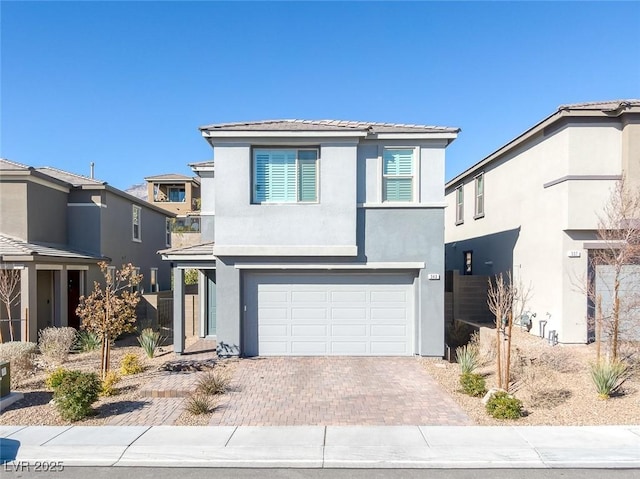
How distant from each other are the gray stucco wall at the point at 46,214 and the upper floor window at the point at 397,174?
12.8 meters

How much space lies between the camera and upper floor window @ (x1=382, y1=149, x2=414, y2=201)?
11508 mm

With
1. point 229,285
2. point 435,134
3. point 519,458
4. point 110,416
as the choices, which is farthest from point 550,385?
point 110,416

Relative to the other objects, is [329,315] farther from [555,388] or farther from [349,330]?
[555,388]

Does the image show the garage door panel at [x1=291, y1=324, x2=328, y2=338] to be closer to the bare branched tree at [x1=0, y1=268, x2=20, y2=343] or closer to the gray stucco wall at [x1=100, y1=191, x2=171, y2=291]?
the bare branched tree at [x1=0, y1=268, x2=20, y2=343]

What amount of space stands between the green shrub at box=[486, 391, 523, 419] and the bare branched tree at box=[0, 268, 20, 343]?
44.0 ft

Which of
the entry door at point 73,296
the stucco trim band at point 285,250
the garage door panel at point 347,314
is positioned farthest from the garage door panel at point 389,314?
the entry door at point 73,296

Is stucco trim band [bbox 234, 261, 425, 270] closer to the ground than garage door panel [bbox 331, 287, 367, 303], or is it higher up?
higher up

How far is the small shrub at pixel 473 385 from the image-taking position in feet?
27.3

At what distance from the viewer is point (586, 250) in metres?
11.3

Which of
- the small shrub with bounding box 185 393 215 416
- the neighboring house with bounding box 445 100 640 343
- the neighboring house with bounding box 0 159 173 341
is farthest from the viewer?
the neighboring house with bounding box 0 159 173 341

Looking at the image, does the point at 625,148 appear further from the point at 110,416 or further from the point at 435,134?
the point at 110,416

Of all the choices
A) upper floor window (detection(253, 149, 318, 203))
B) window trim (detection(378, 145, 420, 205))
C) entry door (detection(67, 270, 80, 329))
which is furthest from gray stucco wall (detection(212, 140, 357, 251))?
entry door (detection(67, 270, 80, 329))

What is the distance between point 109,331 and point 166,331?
6275mm

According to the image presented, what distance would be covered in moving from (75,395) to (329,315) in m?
6.50
